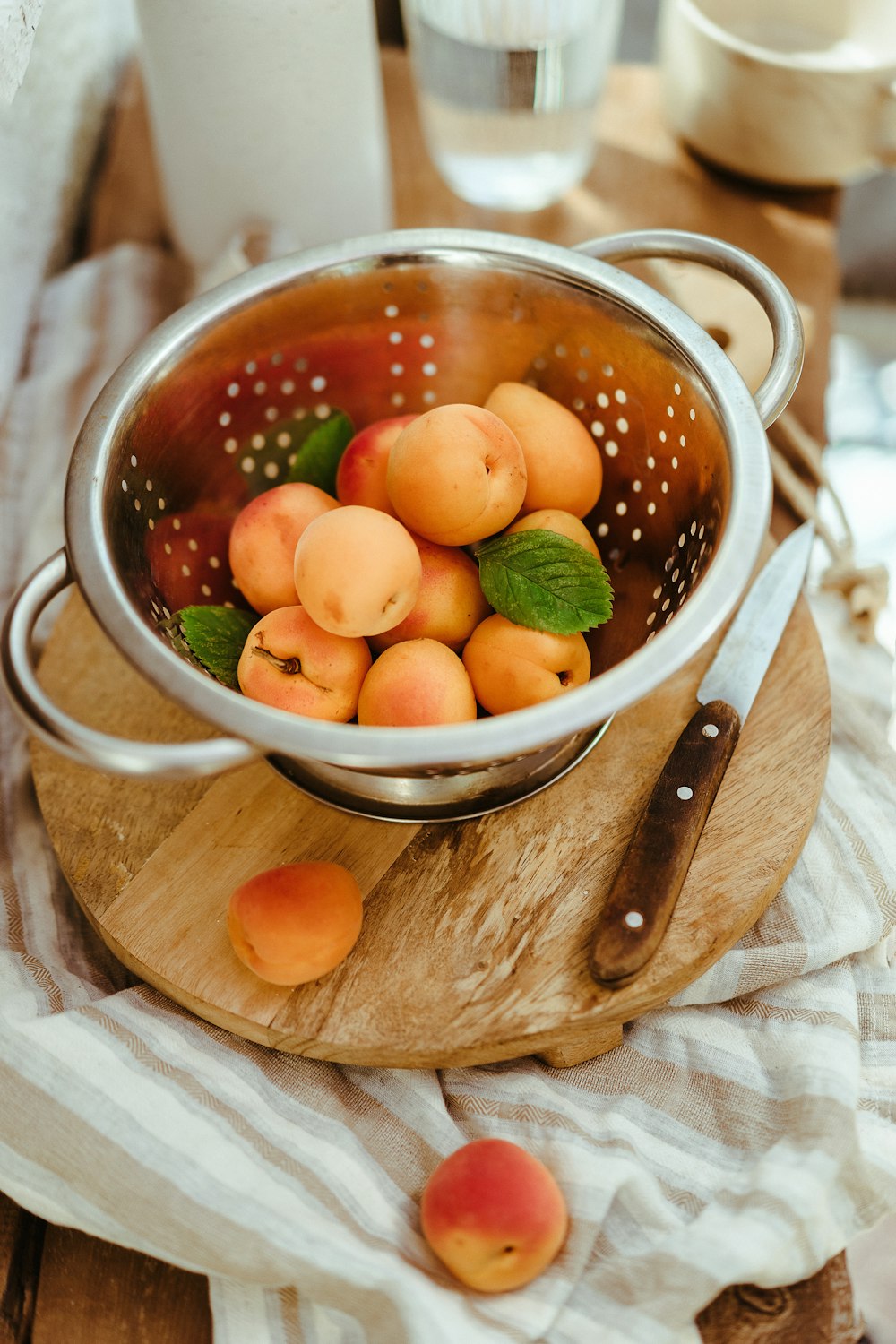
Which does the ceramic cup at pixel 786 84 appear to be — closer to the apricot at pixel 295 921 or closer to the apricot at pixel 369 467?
the apricot at pixel 369 467

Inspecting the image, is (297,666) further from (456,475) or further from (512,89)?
(512,89)

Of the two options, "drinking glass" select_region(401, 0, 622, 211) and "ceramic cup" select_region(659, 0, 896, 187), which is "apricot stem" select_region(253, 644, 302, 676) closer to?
"drinking glass" select_region(401, 0, 622, 211)

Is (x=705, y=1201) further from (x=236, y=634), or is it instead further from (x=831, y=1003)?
(x=236, y=634)

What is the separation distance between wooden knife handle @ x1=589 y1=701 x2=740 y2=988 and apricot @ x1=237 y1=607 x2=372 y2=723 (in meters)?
0.18

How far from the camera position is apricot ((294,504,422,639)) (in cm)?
A: 53

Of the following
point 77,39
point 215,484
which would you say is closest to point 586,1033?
point 215,484

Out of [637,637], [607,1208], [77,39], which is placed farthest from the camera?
[77,39]

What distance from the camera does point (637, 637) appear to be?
65 cm

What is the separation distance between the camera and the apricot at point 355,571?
53 cm

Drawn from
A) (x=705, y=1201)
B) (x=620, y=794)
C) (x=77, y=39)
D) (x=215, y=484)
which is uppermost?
(x=77, y=39)

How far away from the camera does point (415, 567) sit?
561mm

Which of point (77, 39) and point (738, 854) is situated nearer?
point (738, 854)

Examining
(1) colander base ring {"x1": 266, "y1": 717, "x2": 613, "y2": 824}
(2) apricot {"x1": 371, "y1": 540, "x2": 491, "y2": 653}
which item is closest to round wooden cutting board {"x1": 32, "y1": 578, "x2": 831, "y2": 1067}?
(1) colander base ring {"x1": 266, "y1": 717, "x2": 613, "y2": 824}

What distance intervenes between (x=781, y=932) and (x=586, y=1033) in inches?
5.7
